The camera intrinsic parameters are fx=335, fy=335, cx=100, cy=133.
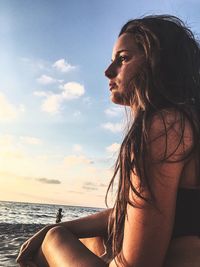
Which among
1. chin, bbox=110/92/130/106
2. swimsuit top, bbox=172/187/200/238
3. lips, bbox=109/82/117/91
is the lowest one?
swimsuit top, bbox=172/187/200/238

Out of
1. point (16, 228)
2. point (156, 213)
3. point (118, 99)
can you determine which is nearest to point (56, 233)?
point (156, 213)

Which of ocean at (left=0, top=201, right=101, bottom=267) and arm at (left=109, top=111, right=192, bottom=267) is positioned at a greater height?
arm at (left=109, top=111, right=192, bottom=267)

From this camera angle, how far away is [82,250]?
6.51ft

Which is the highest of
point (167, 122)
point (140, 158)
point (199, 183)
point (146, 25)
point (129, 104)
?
point (146, 25)

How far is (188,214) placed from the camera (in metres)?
1.89

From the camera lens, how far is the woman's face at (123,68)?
2391 mm

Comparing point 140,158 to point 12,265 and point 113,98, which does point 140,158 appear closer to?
point 113,98

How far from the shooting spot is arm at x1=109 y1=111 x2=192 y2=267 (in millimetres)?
1704

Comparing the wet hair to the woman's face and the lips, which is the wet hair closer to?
the woman's face

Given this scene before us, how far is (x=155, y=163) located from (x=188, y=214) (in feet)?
1.30

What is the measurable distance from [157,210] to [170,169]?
0.72ft

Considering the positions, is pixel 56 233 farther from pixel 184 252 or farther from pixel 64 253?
pixel 184 252

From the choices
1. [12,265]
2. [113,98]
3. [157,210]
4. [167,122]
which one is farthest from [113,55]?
[12,265]

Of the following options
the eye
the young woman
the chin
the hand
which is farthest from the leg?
the eye
